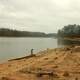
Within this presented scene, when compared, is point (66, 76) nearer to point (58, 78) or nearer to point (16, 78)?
point (58, 78)

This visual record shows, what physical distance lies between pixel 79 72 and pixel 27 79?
3955 mm

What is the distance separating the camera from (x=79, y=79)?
1307 centimetres

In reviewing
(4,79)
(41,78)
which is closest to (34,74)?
(41,78)

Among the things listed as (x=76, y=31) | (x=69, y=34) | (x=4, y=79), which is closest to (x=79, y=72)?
(x=4, y=79)

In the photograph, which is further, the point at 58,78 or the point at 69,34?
the point at 69,34

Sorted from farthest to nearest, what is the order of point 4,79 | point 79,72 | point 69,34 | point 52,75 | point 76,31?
1. point 69,34
2. point 76,31
3. point 79,72
4. point 52,75
5. point 4,79

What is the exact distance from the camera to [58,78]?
13.5m

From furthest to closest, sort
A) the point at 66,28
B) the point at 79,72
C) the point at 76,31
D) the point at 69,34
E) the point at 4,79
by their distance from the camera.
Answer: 1. the point at 66,28
2. the point at 69,34
3. the point at 76,31
4. the point at 79,72
5. the point at 4,79

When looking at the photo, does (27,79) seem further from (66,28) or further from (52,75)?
(66,28)

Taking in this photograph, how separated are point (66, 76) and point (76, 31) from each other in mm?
121923

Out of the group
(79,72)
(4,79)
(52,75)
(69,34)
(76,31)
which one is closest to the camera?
(4,79)

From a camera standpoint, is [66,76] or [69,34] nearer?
[66,76]

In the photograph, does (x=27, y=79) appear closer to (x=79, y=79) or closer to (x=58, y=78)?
(x=58, y=78)

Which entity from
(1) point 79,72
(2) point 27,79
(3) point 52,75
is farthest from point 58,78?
(1) point 79,72
